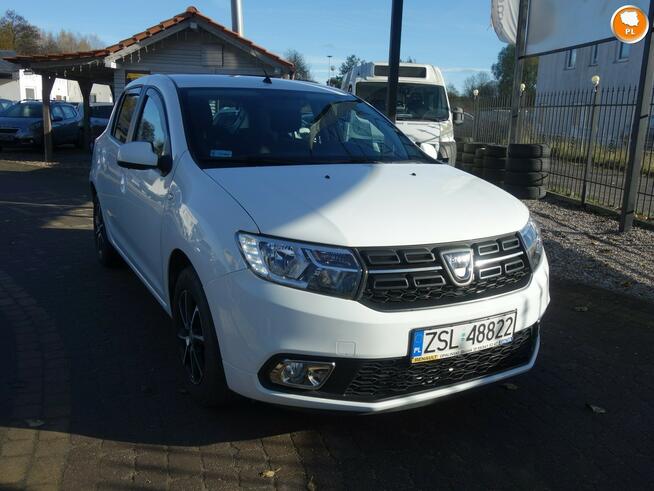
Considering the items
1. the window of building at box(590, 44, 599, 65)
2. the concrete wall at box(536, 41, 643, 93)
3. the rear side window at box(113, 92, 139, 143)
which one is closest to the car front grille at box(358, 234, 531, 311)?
the rear side window at box(113, 92, 139, 143)

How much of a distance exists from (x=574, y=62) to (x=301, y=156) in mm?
38345

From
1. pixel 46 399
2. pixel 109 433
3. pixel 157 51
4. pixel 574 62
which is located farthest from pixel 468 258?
pixel 574 62

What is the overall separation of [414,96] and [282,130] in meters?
9.07

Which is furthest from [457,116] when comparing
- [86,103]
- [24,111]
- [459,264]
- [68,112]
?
[68,112]

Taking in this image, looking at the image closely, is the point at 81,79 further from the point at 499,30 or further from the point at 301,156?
the point at 301,156

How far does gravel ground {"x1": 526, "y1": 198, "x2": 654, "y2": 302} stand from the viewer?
5914mm

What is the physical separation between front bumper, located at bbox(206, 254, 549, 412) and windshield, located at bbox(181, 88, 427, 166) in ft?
3.55

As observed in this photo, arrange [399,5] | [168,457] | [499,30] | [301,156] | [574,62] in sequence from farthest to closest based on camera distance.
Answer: [574,62] < [499,30] < [399,5] < [301,156] < [168,457]

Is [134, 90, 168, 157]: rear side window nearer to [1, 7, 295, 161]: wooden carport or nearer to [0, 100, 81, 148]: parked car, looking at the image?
[1, 7, 295, 161]: wooden carport

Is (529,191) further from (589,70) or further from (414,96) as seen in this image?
(589,70)

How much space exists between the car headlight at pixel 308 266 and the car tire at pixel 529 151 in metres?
8.44

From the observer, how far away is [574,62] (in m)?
37.1

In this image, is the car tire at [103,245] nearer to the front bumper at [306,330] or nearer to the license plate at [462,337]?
the front bumper at [306,330]

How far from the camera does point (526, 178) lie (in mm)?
10344
